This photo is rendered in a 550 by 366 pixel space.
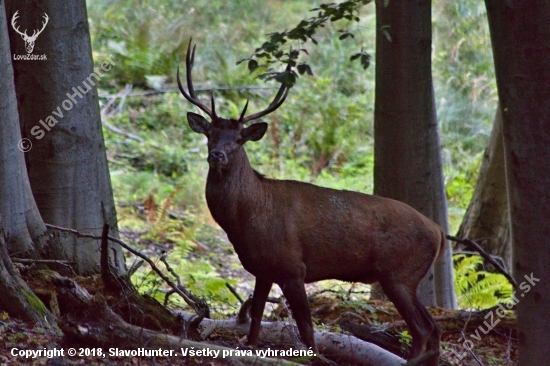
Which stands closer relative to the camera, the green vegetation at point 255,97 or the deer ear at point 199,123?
the deer ear at point 199,123

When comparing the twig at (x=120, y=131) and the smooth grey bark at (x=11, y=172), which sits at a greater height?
the twig at (x=120, y=131)

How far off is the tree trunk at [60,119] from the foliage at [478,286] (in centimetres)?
526

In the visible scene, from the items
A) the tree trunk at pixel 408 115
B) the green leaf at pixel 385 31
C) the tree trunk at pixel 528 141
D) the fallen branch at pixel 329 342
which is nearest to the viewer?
the tree trunk at pixel 528 141

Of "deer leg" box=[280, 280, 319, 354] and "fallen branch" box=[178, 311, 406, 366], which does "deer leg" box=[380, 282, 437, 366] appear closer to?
"fallen branch" box=[178, 311, 406, 366]

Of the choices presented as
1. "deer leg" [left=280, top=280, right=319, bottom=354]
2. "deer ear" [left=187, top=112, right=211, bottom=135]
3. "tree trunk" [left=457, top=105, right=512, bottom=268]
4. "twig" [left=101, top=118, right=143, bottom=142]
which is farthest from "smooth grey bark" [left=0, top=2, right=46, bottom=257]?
"twig" [left=101, top=118, right=143, bottom=142]

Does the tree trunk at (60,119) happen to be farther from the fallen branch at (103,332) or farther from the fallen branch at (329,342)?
the fallen branch at (103,332)

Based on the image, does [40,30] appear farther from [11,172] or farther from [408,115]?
[408,115]

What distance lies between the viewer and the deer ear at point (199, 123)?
6.39 metres

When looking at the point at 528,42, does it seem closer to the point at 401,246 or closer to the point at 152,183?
the point at 401,246

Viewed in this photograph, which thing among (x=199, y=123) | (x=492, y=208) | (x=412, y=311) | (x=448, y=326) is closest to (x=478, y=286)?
(x=492, y=208)

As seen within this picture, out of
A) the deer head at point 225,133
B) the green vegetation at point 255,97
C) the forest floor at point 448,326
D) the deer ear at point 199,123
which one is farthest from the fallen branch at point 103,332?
the green vegetation at point 255,97

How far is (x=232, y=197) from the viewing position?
6.18 metres

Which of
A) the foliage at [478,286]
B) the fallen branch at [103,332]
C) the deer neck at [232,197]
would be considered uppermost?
the deer neck at [232,197]

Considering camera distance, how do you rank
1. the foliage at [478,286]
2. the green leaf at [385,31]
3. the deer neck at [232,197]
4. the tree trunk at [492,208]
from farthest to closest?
the tree trunk at [492,208] < the foliage at [478,286] < the green leaf at [385,31] < the deer neck at [232,197]
